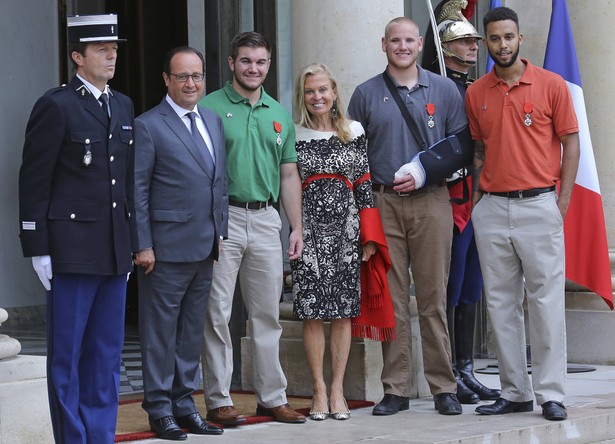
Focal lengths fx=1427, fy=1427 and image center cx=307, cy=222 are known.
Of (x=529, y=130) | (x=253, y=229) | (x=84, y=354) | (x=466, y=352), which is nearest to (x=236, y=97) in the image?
(x=253, y=229)

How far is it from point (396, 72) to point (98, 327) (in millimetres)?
2506

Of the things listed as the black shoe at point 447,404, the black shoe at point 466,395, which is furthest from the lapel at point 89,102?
the black shoe at point 466,395

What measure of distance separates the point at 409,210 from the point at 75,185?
230 cm

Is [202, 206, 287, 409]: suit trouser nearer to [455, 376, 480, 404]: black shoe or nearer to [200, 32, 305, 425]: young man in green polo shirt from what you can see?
[200, 32, 305, 425]: young man in green polo shirt

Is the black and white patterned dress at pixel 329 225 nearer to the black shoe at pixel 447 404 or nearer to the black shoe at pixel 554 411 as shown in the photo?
the black shoe at pixel 447 404

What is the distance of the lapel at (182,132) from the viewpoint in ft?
22.1

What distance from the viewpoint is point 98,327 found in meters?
5.82

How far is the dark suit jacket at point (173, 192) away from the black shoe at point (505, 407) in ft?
5.64

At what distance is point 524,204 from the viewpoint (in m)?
7.20

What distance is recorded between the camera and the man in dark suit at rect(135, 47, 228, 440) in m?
6.66

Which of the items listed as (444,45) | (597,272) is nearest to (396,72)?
(444,45)

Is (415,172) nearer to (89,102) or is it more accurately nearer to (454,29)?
(454,29)

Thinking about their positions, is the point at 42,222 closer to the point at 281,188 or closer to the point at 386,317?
the point at 281,188

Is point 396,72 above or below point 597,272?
above
